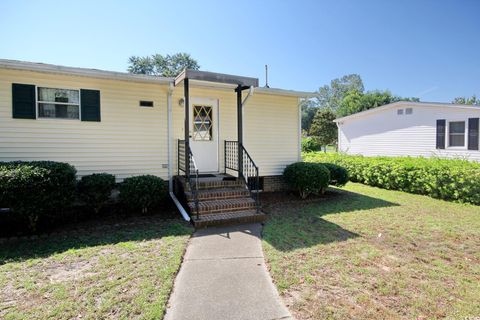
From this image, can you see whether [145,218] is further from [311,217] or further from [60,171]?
[311,217]

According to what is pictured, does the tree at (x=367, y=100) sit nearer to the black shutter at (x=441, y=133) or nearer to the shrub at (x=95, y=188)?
the black shutter at (x=441, y=133)

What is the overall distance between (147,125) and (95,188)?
2126mm

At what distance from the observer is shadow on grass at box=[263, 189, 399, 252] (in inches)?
192

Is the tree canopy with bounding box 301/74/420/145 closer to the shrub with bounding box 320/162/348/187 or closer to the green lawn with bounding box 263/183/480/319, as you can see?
the shrub with bounding box 320/162/348/187

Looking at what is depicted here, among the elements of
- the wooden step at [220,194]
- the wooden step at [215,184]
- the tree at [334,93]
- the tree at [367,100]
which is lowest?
the wooden step at [220,194]

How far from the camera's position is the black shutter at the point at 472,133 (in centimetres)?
1098

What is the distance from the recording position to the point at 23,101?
20.3ft

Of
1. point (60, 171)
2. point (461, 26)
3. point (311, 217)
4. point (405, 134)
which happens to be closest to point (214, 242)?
point (311, 217)

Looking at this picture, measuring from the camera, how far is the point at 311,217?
642cm

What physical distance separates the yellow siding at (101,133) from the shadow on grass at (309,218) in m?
3.45

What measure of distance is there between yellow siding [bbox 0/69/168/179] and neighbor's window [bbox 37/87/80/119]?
0.14m

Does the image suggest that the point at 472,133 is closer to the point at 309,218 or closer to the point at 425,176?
the point at 425,176

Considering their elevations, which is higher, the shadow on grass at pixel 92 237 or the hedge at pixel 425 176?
the hedge at pixel 425 176

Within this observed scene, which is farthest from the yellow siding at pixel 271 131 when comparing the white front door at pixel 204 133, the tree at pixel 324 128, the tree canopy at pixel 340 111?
the tree at pixel 324 128
